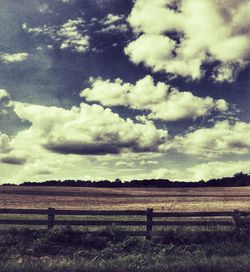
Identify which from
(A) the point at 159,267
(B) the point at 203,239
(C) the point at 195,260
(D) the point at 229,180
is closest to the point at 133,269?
(A) the point at 159,267

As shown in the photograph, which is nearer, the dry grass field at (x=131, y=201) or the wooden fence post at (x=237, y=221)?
the wooden fence post at (x=237, y=221)

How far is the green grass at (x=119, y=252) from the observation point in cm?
1001

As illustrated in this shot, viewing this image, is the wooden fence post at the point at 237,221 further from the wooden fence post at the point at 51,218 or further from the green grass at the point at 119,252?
the wooden fence post at the point at 51,218

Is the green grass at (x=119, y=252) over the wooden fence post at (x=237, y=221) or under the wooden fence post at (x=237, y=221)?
under

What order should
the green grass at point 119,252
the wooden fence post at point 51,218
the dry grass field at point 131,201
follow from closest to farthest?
the green grass at point 119,252
the wooden fence post at point 51,218
the dry grass field at point 131,201

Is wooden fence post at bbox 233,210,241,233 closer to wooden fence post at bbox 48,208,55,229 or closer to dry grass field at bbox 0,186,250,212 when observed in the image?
dry grass field at bbox 0,186,250,212

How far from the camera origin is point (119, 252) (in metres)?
11.9

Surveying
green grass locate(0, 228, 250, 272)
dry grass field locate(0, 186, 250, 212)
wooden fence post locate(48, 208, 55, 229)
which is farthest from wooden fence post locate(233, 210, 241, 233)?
wooden fence post locate(48, 208, 55, 229)

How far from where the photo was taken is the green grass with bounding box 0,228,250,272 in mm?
10008

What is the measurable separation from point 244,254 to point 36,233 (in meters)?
6.31

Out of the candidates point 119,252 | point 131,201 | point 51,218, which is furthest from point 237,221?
point 131,201

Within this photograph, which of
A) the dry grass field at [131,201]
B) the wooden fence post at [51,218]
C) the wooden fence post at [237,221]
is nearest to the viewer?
the wooden fence post at [237,221]

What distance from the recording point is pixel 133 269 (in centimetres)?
986

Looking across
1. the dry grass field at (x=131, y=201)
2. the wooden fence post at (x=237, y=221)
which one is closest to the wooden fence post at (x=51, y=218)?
the dry grass field at (x=131, y=201)
